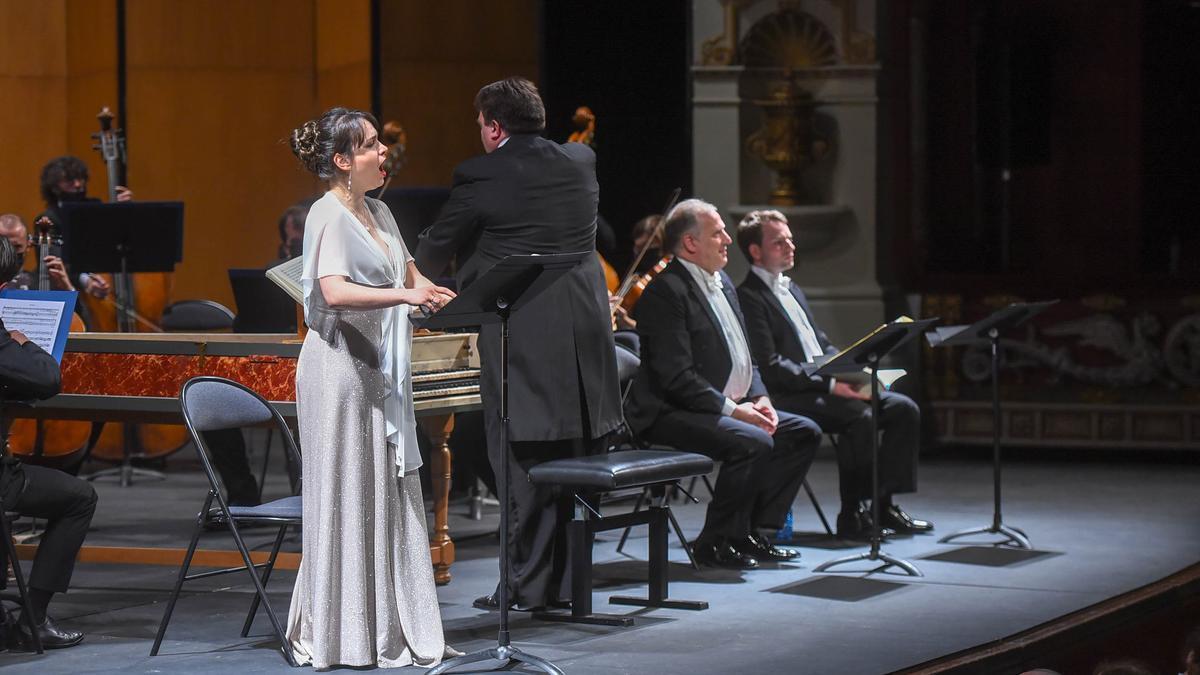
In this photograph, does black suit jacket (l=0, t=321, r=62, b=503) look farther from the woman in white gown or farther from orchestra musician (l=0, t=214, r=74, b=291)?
orchestra musician (l=0, t=214, r=74, b=291)

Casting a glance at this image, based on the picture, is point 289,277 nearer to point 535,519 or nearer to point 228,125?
point 535,519

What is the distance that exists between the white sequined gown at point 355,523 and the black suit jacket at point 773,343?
7.16ft

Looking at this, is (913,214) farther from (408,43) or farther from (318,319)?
(318,319)

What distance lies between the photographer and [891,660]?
4.48m

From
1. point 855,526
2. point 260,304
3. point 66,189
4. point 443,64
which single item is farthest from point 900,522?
point 443,64

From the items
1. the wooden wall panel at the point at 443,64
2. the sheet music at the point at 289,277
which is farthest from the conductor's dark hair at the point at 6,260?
the wooden wall panel at the point at 443,64

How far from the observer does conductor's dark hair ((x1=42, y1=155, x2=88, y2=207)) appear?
762cm

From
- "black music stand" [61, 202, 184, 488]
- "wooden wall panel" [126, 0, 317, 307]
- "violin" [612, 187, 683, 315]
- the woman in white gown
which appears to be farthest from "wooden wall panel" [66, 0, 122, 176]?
the woman in white gown

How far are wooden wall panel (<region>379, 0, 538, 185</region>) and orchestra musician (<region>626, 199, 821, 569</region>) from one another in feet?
13.6

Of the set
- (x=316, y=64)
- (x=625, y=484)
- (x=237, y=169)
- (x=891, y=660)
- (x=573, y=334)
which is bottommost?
(x=891, y=660)

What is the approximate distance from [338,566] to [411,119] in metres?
5.82

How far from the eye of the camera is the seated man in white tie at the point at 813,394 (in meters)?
6.39

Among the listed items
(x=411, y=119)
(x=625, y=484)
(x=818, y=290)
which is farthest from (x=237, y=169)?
(x=625, y=484)

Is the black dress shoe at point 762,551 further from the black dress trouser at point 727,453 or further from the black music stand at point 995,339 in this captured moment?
the black music stand at point 995,339
